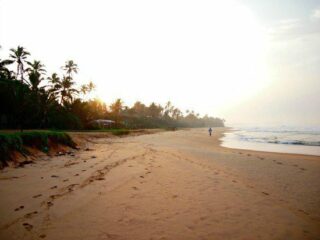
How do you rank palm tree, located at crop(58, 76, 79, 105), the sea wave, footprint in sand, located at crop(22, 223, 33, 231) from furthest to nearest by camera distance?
palm tree, located at crop(58, 76, 79, 105) → the sea wave → footprint in sand, located at crop(22, 223, 33, 231)

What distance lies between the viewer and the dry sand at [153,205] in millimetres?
4227

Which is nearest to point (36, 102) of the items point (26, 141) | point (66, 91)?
point (66, 91)

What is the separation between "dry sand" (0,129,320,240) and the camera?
4.23 m

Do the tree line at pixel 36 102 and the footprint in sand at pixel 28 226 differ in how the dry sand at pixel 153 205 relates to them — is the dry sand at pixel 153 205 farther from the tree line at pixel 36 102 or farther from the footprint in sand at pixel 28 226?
the tree line at pixel 36 102

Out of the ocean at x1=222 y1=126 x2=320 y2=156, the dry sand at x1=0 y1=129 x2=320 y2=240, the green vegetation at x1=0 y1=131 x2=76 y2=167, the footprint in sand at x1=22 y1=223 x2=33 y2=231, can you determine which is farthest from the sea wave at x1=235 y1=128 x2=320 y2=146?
the footprint in sand at x1=22 y1=223 x2=33 y2=231

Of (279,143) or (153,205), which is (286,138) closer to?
(279,143)

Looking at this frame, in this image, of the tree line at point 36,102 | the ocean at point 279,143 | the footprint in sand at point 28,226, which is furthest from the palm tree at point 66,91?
the footprint in sand at point 28,226

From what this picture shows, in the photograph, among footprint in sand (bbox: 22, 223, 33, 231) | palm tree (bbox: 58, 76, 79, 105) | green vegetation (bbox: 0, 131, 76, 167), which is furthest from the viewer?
palm tree (bbox: 58, 76, 79, 105)

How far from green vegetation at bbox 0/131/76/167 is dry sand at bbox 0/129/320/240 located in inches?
55.2

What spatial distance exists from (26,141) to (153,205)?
9.64 m

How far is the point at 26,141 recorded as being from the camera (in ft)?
39.4

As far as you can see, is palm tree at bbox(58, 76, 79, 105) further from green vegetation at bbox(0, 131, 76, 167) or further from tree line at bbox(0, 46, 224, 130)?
green vegetation at bbox(0, 131, 76, 167)

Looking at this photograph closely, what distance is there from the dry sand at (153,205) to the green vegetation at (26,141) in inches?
55.2

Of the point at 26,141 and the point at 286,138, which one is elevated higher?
the point at 26,141
